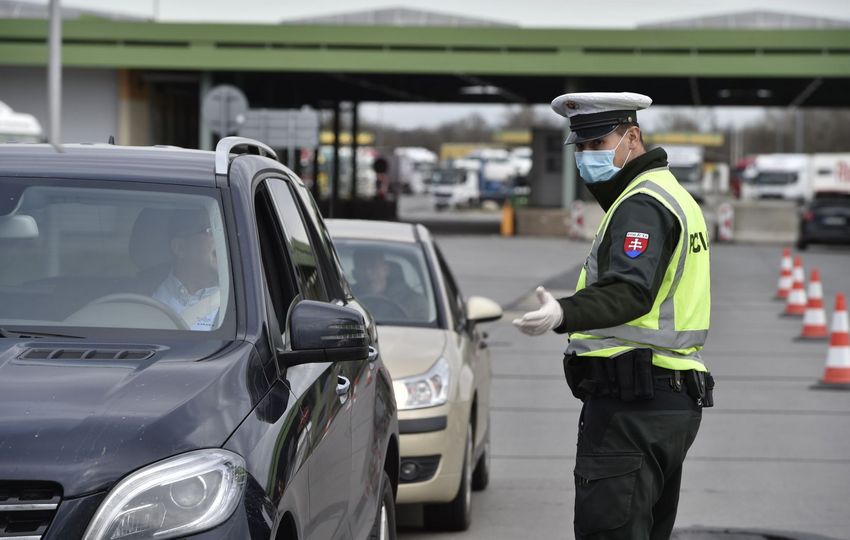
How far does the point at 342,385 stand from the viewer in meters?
4.64

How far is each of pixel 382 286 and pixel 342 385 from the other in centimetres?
390

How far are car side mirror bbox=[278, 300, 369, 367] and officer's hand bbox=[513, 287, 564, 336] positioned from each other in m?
0.49

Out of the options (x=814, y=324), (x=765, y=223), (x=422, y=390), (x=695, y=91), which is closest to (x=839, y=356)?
(x=814, y=324)

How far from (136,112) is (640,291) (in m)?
38.0

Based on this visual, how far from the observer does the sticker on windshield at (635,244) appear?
4.32 m

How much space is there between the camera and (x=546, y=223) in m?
45.2

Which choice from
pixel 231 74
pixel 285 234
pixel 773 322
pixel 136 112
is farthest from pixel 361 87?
pixel 285 234

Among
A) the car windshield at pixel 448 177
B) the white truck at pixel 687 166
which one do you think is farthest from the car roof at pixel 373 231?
the car windshield at pixel 448 177

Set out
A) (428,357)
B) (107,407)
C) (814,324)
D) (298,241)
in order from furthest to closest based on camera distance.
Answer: (814,324)
(428,357)
(298,241)
(107,407)

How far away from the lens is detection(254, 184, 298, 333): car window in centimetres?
438

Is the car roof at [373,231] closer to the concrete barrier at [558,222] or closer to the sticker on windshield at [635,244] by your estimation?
the sticker on windshield at [635,244]

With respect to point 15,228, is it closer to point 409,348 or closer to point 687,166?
point 409,348

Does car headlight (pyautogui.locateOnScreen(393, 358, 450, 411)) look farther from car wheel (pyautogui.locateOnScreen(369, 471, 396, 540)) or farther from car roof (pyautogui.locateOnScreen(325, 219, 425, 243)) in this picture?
Answer: car wheel (pyautogui.locateOnScreen(369, 471, 396, 540))

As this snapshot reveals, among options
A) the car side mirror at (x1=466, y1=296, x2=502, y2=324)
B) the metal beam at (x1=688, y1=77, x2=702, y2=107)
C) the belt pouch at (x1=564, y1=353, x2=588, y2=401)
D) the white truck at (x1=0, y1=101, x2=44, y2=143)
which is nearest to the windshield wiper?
the belt pouch at (x1=564, y1=353, x2=588, y2=401)
